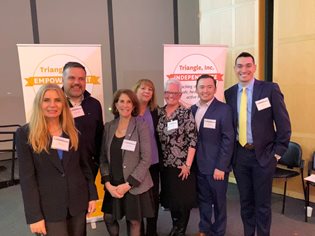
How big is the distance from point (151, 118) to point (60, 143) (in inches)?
39.8

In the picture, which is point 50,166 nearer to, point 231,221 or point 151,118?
point 151,118

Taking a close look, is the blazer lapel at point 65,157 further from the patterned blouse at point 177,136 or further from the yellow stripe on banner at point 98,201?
the yellow stripe on banner at point 98,201

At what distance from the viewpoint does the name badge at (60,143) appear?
1.76 metres

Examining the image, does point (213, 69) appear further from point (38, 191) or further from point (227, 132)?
point (38, 191)

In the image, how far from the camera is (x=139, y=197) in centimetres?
227

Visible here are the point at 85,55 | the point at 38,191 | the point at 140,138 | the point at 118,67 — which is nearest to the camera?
the point at 38,191

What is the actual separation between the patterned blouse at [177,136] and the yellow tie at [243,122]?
37 cm

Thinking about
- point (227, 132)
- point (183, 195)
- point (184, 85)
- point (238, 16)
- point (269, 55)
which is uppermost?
point (238, 16)

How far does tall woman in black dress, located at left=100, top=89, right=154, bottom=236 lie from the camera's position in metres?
Answer: 2.21

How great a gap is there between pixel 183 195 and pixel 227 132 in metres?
0.67

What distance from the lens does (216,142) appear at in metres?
2.49

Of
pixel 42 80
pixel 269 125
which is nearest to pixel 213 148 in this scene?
pixel 269 125

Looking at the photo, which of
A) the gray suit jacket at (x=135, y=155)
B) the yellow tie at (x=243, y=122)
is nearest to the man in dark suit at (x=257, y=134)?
the yellow tie at (x=243, y=122)

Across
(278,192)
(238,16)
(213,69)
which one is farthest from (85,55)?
(278,192)
